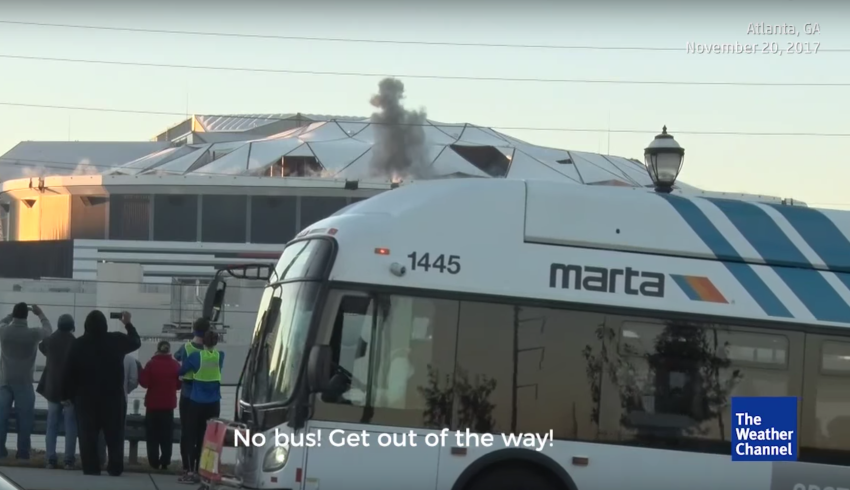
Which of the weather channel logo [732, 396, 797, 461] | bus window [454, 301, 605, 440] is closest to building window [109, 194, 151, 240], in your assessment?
bus window [454, 301, 605, 440]

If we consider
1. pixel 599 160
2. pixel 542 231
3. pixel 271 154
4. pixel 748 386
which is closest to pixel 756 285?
pixel 748 386

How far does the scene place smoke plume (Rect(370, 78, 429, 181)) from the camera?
5725 cm

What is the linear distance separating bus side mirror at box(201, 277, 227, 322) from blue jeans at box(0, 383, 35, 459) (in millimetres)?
4201

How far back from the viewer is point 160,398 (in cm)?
1329

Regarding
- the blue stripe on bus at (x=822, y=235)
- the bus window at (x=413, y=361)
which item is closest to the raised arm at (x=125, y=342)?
the bus window at (x=413, y=361)

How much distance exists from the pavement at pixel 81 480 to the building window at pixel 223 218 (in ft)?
129

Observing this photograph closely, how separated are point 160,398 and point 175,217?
40.5m

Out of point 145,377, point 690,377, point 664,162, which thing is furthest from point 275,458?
point 664,162

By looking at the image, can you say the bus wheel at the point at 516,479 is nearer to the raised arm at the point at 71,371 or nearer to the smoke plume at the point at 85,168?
the raised arm at the point at 71,371

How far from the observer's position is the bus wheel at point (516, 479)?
8.45 m

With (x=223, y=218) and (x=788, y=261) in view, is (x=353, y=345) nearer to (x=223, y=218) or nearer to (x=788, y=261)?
(x=788, y=261)

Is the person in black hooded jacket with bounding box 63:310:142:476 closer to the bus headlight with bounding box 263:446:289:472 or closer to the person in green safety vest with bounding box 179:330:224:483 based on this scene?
the person in green safety vest with bounding box 179:330:224:483

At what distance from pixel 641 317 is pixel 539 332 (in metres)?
0.81

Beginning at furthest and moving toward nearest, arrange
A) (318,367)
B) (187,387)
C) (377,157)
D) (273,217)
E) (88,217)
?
1. (377,157)
2. (88,217)
3. (273,217)
4. (187,387)
5. (318,367)
